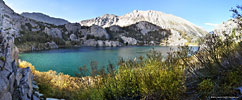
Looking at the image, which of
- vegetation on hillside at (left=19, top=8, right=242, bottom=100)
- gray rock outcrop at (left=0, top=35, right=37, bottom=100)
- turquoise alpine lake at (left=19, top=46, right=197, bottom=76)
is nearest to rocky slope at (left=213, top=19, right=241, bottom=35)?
vegetation on hillside at (left=19, top=8, right=242, bottom=100)

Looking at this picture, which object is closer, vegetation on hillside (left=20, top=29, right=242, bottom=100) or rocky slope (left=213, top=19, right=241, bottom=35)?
vegetation on hillside (left=20, top=29, right=242, bottom=100)

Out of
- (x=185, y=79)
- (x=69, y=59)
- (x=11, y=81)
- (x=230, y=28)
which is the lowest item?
(x=69, y=59)

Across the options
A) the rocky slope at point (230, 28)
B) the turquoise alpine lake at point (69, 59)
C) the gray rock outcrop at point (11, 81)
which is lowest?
the turquoise alpine lake at point (69, 59)

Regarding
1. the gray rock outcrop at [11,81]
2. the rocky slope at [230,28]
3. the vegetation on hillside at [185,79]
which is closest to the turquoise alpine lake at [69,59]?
the vegetation on hillside at [185,79]

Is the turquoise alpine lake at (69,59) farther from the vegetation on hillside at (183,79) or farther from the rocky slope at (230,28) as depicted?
the rocky slope at (230,28)

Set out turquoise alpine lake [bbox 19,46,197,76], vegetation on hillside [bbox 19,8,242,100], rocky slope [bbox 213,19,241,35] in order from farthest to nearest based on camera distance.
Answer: turquoise alpine lake [bbox 19,46,197,76], rocky slope [bbox 213,19,241,35], vegetation on hillside [bbox 19,8,242,100]

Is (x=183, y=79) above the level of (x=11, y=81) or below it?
above

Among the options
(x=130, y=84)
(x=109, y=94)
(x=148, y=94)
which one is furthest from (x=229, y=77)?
(x=109, y=94)

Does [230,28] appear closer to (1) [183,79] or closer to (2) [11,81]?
(1) [183,79]

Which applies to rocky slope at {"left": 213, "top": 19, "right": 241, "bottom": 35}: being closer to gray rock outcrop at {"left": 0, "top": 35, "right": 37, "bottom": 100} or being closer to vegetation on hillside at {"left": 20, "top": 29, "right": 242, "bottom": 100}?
vegetation on hillside at {"left": 20, "top": 29, "right": 242, "bottom": 100}

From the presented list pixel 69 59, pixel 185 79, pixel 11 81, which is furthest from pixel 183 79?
A: pixel 69 59

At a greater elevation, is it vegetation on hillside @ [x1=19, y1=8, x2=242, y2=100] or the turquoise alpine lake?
vegetation on hillside @ [x1=19, y1=8, x2=242, y2=100]

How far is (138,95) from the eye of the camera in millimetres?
4172

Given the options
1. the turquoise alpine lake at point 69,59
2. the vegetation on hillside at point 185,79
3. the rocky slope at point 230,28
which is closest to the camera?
the vegetation on hillside at point 185,79
